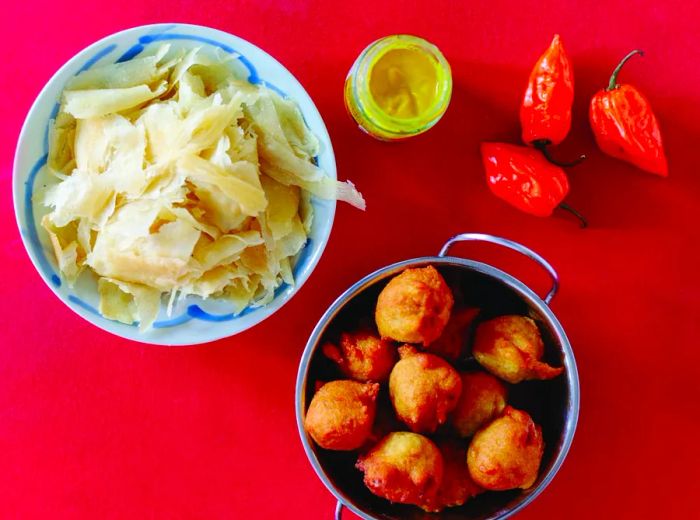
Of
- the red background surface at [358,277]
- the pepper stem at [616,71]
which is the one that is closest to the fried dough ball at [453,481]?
the red background surface at [358,277]

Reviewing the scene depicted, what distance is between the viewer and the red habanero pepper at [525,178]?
153 centimetres

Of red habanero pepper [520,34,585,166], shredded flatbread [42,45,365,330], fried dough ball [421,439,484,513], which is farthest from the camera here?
red habanero pepper [520,34,585,166]

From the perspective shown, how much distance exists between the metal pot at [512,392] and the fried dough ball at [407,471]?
77mm

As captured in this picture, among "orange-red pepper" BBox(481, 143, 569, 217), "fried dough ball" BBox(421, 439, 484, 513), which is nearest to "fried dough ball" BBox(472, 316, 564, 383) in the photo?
"fried dough ball" BBox(421, 439, 484, 513)

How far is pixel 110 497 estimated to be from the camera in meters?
1.58

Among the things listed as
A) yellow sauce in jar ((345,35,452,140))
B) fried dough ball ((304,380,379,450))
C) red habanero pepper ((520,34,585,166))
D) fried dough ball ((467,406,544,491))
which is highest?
yellow sauce in jar ((345,35,452,140))

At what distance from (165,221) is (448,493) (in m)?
0.76

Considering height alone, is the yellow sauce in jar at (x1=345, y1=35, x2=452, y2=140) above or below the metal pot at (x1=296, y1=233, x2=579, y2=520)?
above

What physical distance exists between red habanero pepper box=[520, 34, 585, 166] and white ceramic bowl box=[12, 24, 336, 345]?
→ 490 millimetres

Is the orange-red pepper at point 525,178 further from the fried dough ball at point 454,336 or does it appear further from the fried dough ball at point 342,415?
the fried dough ball at point 342,415

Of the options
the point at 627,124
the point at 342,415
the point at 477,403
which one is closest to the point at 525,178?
the point at 627,124

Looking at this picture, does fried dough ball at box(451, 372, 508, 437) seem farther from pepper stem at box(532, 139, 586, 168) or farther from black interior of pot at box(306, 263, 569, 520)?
pepper stem at box(532, 139, 586, 168)

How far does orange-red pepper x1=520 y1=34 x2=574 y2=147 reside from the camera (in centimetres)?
152

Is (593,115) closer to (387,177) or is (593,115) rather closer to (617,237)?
(617,237)
